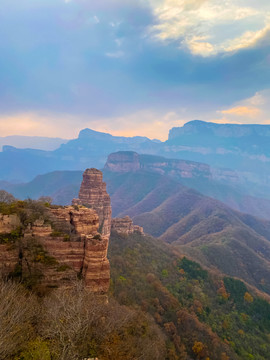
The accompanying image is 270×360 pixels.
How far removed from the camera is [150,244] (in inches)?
2790

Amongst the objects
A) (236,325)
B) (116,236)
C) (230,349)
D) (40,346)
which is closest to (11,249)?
(40,346)

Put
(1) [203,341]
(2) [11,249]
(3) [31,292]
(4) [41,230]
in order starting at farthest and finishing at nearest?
(1) [203,341] < (4) [41,230] < (2) [11,249] < (3) [31,292]

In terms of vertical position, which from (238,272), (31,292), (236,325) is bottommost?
(238,272)

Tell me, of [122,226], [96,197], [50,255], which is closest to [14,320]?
[50,255]

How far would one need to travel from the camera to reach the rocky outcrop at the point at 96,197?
65000mm

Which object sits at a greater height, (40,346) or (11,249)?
(11,249)

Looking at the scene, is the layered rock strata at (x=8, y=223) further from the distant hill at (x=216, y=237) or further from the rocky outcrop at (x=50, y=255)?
the distant hill at (x=216, y=237)

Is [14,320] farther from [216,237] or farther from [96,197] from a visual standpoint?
[216,237]

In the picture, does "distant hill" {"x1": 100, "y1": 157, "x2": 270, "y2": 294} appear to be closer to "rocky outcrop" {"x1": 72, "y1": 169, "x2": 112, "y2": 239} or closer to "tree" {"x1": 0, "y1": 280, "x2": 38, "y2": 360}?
"rocky outcrop" {"x1": 72, "y1": 169, "x2": 112, "y2": 239}

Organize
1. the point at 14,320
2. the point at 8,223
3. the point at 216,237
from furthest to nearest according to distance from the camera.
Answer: the point at 216,237
the point at 8,223
the point at 14,320

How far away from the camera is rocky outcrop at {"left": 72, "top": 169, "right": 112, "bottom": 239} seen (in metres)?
65.0

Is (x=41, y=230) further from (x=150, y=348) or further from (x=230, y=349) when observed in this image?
(x=230, y=349)

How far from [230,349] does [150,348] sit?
22.5 metres

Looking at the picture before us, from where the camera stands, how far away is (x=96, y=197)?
218 ft
